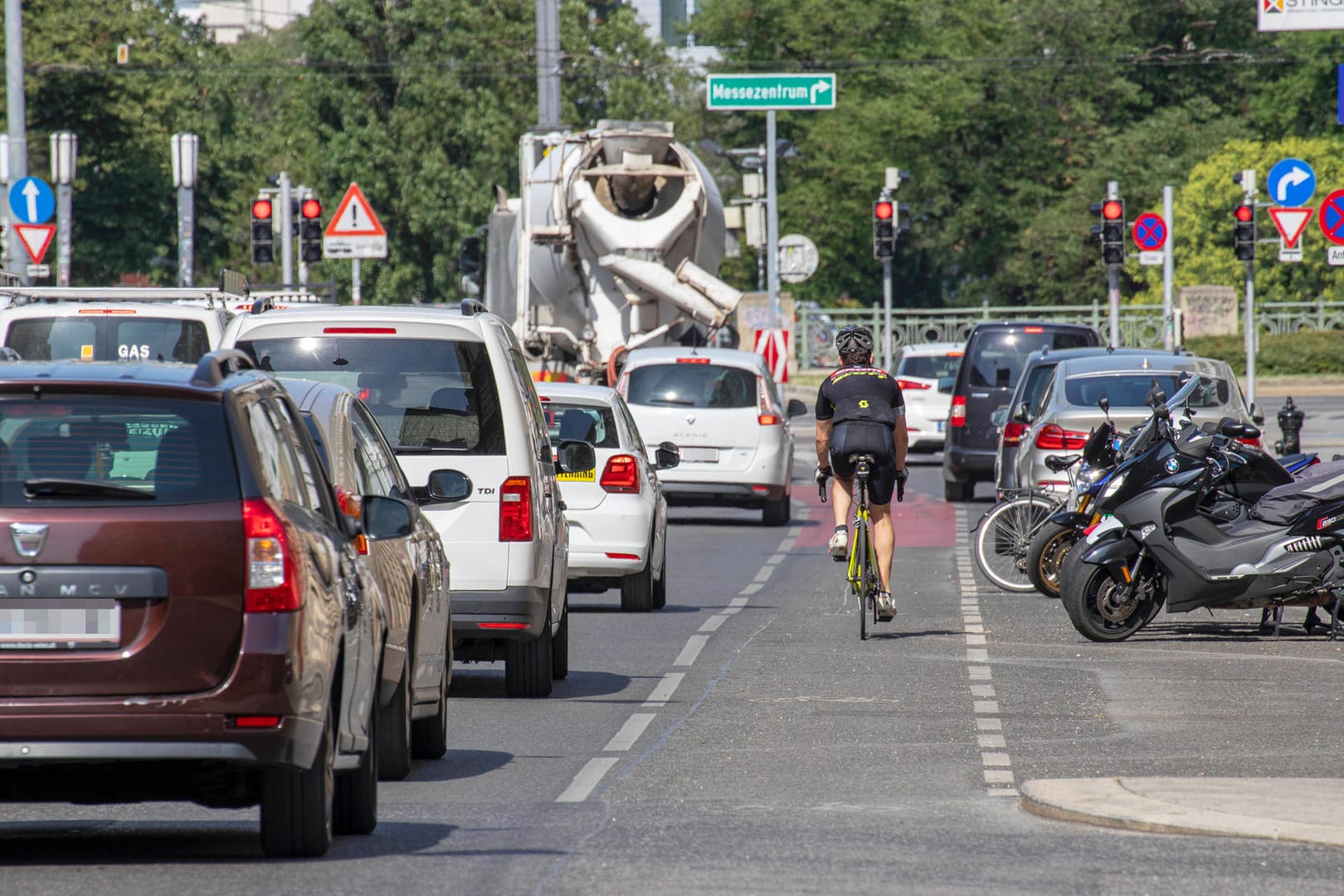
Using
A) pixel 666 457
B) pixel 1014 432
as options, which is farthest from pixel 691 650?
pixel 1014 432

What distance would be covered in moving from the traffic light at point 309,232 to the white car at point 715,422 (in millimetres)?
16047

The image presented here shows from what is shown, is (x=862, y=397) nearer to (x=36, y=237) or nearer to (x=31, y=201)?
(x=36, y=237)

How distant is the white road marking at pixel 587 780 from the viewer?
908cm

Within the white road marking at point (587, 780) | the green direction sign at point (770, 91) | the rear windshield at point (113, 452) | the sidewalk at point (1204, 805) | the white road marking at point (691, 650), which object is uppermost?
the green direction sign at point (770, 91)

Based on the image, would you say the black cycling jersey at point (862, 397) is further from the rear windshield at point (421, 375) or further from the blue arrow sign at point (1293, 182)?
the blue arrow sign at point (1293, 182)

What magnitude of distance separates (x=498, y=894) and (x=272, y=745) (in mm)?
734

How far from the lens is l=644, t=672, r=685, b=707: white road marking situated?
1222 centimetres

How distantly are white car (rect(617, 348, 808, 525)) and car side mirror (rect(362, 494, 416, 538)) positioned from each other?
17.4 m

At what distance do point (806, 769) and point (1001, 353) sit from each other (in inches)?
777

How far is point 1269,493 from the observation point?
Result: 15.4 metres

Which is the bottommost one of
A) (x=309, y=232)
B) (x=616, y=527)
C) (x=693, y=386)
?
(x=616, y=527)

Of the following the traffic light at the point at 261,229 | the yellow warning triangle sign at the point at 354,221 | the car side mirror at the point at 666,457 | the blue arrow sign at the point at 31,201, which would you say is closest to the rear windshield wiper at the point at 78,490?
the car side mirror at the point at 666,457

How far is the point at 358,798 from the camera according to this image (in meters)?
8.06

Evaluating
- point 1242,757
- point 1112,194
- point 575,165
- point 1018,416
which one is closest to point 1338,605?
point 1242,757
